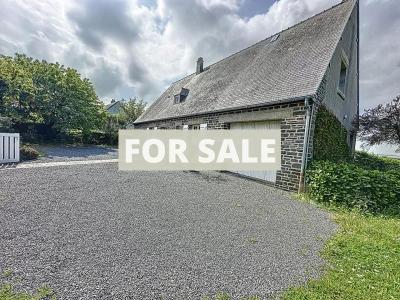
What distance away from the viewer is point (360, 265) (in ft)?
10.7

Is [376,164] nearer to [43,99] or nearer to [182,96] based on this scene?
[182,96]

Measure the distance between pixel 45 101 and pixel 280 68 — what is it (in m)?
17.1

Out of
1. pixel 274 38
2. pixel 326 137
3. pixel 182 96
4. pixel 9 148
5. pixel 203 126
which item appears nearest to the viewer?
pixel 326 137

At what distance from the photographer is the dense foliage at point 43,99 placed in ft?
A: 49.3

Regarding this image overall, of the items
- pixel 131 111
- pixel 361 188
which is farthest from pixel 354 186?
pixel 131 111

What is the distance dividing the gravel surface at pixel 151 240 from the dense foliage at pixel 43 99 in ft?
39.2

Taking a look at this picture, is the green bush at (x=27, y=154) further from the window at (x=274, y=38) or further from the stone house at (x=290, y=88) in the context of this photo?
the window at (x=274, y=38)

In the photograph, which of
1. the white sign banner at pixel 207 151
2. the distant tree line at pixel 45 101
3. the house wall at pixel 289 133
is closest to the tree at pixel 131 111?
the distant tree line at pixel 45 101

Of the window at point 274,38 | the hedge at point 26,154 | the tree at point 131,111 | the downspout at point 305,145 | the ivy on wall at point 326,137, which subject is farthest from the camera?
the tree at point 131,111

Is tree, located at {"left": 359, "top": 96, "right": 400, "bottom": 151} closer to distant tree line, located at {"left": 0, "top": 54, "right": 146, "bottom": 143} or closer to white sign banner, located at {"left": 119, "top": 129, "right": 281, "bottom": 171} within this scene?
white sign banner, located at {"left": 119, "top": 129, "right": 281, "bottom": 171}

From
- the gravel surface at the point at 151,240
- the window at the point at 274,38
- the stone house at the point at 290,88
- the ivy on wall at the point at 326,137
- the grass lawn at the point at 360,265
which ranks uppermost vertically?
the window at the point at 274,38

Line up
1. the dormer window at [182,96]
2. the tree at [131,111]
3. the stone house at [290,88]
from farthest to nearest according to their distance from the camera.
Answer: the tree at [131,111] < the dormer window at [182,96] < the stone house at [290,88]

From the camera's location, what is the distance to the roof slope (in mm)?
7970

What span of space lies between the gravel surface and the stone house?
244 centimetres
